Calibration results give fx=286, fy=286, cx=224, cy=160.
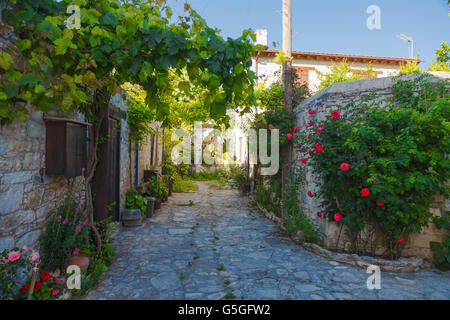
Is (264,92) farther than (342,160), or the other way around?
(264,92)

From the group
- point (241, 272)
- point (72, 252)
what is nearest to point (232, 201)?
point (241, 272)

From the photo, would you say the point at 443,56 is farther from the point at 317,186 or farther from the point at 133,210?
the point at 133,210

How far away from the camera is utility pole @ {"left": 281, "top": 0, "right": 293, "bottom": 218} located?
5.86 m

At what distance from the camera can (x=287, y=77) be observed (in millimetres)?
5859

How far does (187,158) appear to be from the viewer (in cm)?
1362

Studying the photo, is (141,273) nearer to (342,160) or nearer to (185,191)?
(342,160)

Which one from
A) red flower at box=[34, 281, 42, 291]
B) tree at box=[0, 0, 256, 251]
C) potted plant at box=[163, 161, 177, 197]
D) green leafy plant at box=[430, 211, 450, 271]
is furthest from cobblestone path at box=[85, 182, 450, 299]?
potted plant at box=[163, 161, 177, 197]

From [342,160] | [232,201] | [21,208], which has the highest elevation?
[342,160]

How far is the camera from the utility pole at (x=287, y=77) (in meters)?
5.86

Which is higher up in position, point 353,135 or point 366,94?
point 366,94

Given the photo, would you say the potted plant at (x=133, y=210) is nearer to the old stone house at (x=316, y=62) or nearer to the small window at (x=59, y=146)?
the small window at (x=59, y=146)

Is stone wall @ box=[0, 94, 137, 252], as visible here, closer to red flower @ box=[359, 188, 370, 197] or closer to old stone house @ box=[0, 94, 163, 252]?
A: old stone house @ box=[0, 94, 163, 252]

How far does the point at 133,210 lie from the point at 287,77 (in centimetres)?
411

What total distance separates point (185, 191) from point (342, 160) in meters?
7.46
